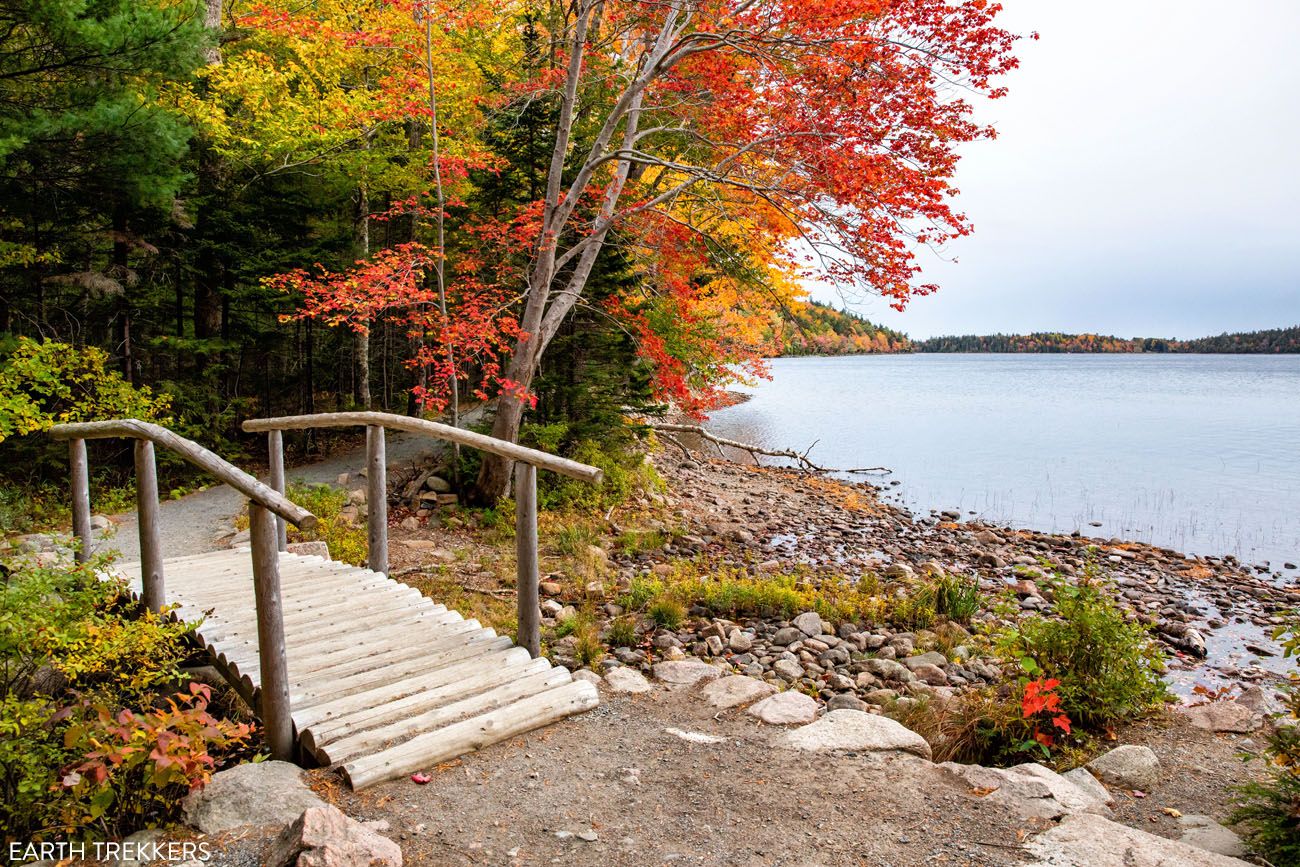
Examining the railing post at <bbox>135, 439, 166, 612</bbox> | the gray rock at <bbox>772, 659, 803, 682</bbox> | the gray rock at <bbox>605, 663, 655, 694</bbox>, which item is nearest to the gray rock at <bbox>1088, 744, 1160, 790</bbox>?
the gray rock at <bbox>772, 659, 803, 682</bbox>

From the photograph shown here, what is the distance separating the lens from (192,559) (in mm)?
6469

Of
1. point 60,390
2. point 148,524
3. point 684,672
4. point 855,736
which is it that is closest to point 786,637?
point 684,672

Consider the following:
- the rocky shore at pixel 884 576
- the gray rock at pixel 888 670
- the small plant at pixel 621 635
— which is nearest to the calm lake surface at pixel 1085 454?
the rocky shore at pixel 884 576

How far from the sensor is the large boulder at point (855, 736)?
12.7 ft

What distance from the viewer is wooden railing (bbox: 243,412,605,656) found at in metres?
4.70

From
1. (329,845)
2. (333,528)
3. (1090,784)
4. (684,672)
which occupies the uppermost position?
(329,845)

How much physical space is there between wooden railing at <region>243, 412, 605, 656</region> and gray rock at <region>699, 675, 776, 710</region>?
1.21 m

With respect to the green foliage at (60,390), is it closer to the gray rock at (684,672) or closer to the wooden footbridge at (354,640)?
the wooden footbridge at (354,640)

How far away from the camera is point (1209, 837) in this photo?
3119 millimetres

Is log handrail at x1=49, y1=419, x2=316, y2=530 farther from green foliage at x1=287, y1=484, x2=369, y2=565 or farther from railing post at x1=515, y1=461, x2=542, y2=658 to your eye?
Result: green foliage at x1=287, y1=484, x2=369, y2=565

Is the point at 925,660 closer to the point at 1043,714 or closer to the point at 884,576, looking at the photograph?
the point at 1043,714

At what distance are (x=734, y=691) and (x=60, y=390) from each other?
8.12 metres

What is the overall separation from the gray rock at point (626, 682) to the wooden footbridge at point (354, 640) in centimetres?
52

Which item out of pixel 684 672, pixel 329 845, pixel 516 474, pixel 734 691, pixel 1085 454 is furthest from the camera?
pixel 1085 454
